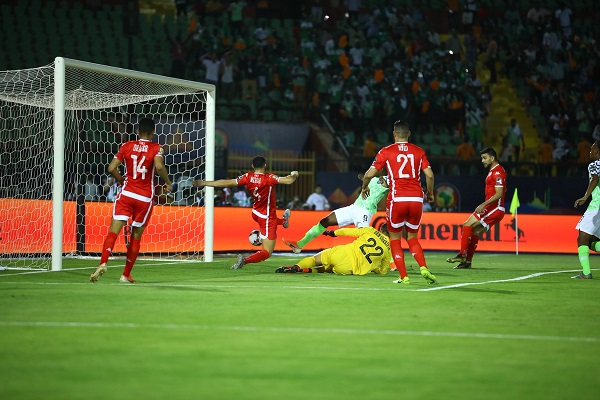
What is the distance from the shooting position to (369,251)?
1480cm

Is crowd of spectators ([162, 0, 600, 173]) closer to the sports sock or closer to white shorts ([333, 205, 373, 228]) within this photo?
white shorts ([333, 205, 373, 228])

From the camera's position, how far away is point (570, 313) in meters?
9.63

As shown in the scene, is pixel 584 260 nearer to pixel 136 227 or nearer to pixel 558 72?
pixel 136 227

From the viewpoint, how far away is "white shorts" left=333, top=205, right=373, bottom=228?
1647cm

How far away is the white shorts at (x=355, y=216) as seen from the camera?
54.0 feet

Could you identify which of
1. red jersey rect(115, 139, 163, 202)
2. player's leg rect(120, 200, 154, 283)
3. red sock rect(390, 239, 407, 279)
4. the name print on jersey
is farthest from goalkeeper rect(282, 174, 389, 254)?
the name print on jersey

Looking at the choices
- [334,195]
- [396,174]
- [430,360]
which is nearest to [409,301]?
[396,174]

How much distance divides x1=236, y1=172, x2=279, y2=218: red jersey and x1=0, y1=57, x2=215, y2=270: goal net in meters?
1.42

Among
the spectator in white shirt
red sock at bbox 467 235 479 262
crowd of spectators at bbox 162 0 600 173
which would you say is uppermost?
crowd of spectators at bbox 162 0 600 173

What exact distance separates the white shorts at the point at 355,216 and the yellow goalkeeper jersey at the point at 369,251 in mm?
1404

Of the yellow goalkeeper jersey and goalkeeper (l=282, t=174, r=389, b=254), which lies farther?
goalkeeper (l=282, t=174, r=389, b=254)

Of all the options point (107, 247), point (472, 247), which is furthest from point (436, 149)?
point (107, 247)

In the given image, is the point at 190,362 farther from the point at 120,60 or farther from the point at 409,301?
the point at 120,60

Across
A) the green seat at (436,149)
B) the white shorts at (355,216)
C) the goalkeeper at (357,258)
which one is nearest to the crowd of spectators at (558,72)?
the green seat at (436,149)
